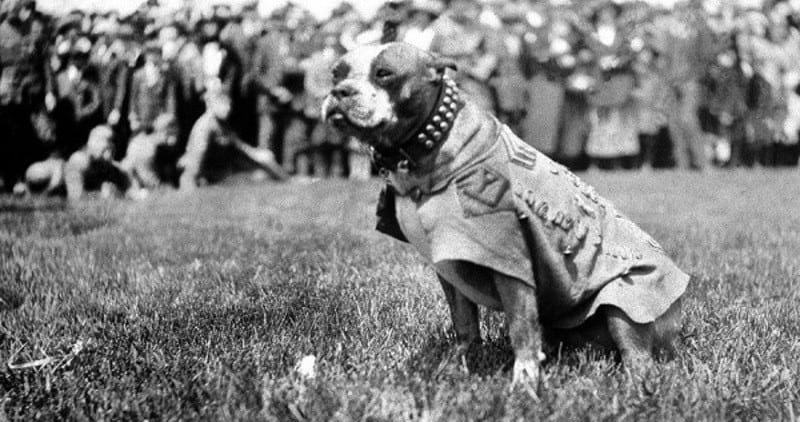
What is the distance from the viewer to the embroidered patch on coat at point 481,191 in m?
2.34

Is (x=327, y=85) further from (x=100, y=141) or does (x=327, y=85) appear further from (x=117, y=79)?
(x=100, y=141)

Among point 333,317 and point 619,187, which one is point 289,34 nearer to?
point 619,187

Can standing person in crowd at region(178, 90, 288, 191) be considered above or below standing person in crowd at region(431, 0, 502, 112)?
below

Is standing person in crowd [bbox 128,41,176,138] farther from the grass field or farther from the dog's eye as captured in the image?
the dog's eye

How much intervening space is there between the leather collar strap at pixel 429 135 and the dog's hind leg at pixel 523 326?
44 centimetres

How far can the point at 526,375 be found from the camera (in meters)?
2.49

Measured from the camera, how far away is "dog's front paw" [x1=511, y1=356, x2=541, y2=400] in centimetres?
246

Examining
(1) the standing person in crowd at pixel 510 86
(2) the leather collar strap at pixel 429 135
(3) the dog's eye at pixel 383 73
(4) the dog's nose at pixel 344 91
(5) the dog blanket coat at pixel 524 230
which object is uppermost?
(3) the dog's eye at pixel 383 73

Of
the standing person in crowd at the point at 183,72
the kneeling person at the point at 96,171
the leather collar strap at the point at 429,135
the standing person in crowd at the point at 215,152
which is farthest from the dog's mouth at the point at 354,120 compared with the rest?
the standing person in crowd at the point at 183,72

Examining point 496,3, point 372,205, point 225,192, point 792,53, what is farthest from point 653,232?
point 792,53

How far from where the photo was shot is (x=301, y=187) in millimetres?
9039

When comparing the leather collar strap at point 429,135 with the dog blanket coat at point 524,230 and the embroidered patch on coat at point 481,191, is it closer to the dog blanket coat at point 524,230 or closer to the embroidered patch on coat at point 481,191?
the dog blanket coat at point 524,230

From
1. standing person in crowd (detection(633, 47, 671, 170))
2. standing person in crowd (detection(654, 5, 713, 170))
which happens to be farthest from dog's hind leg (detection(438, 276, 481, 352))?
standing person in crowd (detection(654, 5, 713, 170))

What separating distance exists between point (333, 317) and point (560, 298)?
45.9 inches
